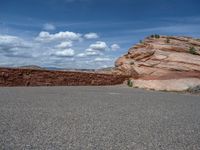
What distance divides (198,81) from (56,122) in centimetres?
1482

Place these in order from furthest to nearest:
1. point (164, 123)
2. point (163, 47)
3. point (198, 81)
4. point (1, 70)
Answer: point (163, 47) → point (198, 81) → point (1, 70) → point (164, 123)

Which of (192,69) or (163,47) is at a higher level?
(163,47)

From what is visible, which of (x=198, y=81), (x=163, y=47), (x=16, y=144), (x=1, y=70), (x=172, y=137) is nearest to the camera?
(x=16, y=144)

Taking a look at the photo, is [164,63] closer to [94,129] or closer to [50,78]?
[50,78]

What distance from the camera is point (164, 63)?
22219 mm

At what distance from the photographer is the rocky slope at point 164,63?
1956cm

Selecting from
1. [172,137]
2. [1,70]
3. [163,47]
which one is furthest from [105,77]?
[172,137]

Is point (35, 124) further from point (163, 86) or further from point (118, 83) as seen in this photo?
point (118, 83)

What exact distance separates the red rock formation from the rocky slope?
8.13ft

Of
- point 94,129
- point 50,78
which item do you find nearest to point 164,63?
point 50,78

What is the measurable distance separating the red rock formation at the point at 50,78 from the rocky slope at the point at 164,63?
248 cm

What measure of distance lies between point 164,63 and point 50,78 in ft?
31.0

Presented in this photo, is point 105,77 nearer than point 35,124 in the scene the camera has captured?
No

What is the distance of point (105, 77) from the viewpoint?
21406mm
